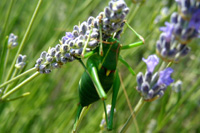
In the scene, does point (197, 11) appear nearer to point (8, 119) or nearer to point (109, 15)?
point (109, 15)

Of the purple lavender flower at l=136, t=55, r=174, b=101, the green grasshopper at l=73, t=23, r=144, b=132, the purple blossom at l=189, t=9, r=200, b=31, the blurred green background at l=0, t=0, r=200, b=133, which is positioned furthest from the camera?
the blurred green background at l=0, t=0, r=200, b=133

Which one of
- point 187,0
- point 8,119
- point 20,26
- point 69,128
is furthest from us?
point 20,26

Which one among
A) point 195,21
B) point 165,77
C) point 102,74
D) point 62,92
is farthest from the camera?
point 62,92

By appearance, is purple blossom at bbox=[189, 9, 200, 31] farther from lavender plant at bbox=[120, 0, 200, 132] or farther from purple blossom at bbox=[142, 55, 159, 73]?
purple blossom at bbox=[142, 55, 159, 73]

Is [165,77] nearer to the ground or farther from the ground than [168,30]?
nearer to the ground

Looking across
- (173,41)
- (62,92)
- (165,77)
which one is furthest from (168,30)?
(62,92)

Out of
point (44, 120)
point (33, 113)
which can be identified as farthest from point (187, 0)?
point (44, 120)

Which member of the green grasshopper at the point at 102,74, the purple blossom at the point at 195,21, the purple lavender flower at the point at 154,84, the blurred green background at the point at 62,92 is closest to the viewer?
the purple blossom at the point at 195,21

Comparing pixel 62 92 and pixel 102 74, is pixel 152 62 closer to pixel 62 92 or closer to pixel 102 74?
pixel 102 74

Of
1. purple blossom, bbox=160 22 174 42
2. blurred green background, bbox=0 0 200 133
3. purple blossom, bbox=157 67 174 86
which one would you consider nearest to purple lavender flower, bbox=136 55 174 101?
purple blossom, bbox=157 67 174 86

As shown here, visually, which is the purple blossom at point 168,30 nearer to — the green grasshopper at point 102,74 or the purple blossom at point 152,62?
the purple blossom at point 152,62

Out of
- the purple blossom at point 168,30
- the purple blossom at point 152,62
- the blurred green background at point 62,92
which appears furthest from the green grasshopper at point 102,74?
the blurred green background at point 62,92
